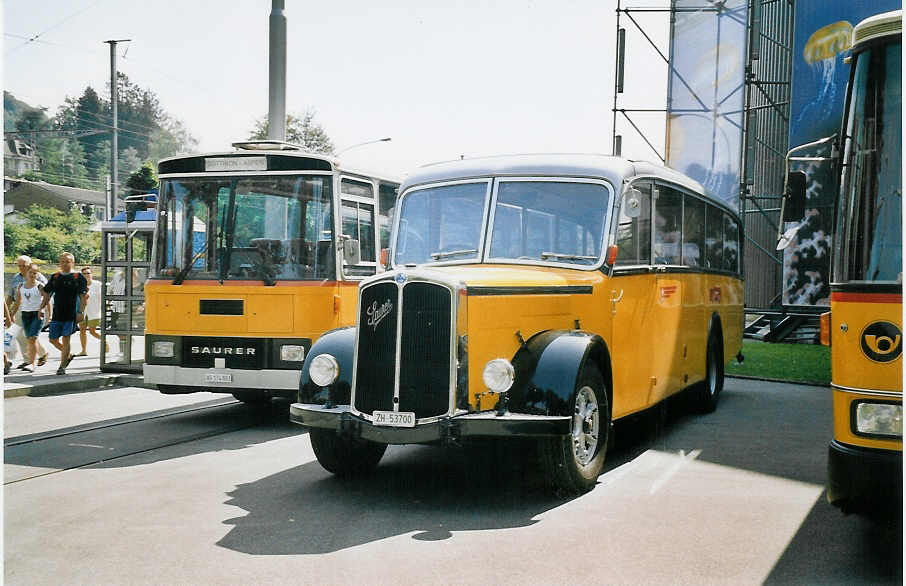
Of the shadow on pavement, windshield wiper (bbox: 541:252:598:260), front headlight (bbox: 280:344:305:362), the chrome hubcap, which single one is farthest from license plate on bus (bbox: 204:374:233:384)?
the chrome hubcap

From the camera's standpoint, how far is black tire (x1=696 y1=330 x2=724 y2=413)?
1216 centimetres

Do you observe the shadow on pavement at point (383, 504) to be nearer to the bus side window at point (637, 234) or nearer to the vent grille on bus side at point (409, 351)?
the vent grille on bus side at point (409, 351)

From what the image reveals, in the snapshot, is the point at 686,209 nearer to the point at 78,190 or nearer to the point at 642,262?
the point at 642,262

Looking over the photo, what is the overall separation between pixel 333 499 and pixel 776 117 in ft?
83.1

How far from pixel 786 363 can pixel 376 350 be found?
1429 centimetres

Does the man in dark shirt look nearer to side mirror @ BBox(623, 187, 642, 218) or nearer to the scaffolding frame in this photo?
side mirror @ BBox(623, 187, 642, 218)

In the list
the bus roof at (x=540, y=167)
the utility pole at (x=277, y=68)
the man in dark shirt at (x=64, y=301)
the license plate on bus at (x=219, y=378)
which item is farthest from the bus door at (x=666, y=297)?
the man in dark shirt at (x=64, y=301)

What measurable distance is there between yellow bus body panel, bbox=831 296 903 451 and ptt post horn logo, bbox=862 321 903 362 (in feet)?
0.06

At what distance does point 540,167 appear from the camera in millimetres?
8484

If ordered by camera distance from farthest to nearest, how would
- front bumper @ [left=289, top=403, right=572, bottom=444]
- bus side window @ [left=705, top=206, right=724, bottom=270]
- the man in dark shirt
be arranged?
the man in dark shirt → bus side window @ [left=705, top=206, right=724, bottom=270] → front bumper @ [left=289, top=403, right=572, bottom=444]

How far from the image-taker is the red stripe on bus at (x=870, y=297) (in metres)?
5.08

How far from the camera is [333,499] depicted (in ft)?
23.4

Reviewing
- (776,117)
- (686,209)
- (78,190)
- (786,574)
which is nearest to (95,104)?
(78,190)

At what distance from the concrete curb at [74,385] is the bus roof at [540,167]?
19.8 feet
